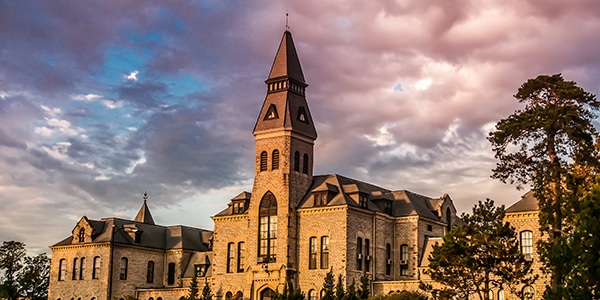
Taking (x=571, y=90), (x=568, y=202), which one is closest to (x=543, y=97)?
(x=571, y=90)

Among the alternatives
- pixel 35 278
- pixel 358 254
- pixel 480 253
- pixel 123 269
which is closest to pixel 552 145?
pixel 480 253

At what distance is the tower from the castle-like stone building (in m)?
0.08

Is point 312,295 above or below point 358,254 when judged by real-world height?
below

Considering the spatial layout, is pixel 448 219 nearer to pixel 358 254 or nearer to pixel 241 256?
pixel 358 254

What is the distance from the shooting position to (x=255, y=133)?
6962 centimetres

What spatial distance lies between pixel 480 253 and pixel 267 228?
83.6 ft

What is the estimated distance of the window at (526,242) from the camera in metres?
59.3

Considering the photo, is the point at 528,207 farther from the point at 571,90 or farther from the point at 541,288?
the point at 571,90

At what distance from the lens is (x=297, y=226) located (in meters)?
67.1

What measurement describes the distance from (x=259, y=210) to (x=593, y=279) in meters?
39.5

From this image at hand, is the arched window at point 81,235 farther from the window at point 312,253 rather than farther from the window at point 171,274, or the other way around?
the window at point 312,253

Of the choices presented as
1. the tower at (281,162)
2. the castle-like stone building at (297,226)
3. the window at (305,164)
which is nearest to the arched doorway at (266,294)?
the castle-like stone building at (297,226)

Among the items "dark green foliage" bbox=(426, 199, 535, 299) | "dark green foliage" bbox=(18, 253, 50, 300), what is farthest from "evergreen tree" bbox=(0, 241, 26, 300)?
"dark green foliage" bbox=(426, 199, 535, 299)

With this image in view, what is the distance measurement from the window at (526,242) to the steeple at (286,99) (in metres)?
19.7
